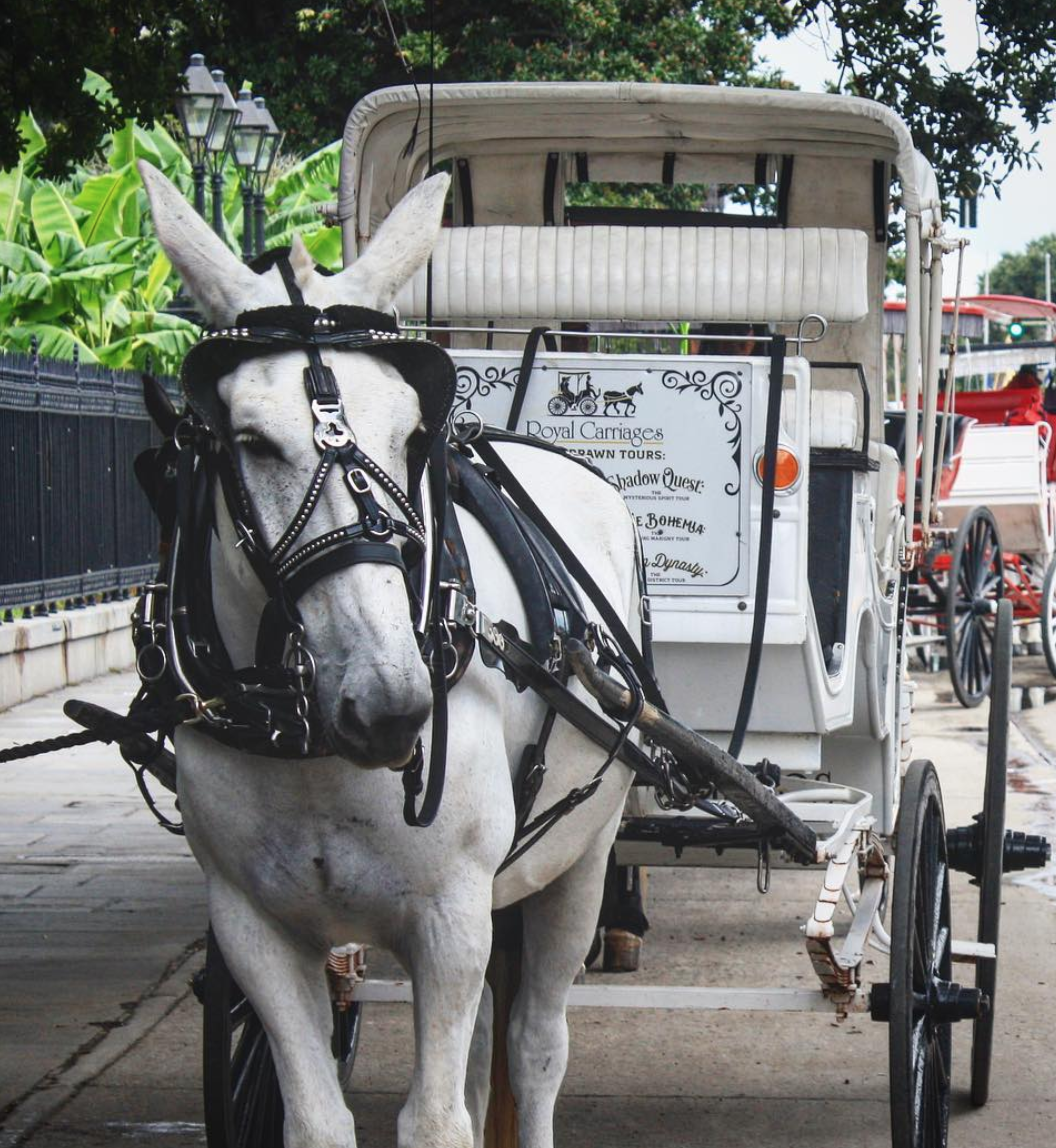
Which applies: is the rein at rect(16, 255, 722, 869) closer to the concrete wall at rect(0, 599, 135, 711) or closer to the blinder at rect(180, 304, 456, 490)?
the blinder at rect(180, 304, 456, 490)

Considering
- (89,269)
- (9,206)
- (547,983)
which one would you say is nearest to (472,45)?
(9,206)

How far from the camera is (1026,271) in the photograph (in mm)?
113125

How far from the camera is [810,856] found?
172 inches

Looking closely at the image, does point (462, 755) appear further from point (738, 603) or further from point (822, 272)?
point (822, 272)

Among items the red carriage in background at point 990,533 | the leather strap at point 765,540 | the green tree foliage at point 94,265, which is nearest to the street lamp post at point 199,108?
the green tree foliage at point 94,265

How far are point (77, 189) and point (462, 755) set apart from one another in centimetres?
2066

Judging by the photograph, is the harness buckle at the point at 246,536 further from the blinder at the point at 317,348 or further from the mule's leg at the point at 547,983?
the mule's leg at the point at 547,983

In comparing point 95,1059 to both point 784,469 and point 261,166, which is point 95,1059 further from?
point 261,166

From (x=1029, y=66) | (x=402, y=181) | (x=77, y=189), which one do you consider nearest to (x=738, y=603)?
(x=402, y=181)

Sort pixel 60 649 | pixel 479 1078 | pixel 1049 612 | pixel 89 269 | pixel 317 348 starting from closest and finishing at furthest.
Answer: pixel 317 348 → pixel 479 1078 → pixel 60 649 → pixel 1049 612 → pixel 89 269

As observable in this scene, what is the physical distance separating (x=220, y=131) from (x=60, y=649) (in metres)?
4.45

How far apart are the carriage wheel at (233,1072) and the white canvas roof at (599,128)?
280 cm

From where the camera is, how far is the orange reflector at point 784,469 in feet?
16.4

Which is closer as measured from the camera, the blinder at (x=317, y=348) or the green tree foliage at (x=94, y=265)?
the blinder at (x=317, y=348)
